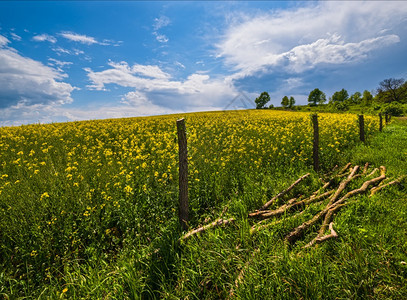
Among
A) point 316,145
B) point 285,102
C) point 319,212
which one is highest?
point 285,102

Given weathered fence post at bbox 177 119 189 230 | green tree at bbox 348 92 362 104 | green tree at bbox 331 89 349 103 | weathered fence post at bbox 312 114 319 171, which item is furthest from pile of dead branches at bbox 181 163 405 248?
green tree at bbox 331 89 349 103

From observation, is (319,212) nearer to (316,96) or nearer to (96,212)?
(96,212)

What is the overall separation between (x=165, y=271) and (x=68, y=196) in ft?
10.4

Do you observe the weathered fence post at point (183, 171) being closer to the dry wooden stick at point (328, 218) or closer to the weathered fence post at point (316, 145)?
the dry wooden stick at point (328, 218)

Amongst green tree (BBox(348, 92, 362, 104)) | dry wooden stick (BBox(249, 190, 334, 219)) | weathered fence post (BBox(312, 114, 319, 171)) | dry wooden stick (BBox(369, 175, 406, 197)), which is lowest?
dry wooden stick (BBox(249, 190, 334, 219))

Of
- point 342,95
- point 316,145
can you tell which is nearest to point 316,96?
point 342,95

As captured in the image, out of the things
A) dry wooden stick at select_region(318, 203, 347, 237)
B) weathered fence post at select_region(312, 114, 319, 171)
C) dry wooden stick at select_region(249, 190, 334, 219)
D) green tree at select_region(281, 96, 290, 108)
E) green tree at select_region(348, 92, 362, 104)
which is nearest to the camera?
dry wooden stick at select_region(318, 203, 347, 237)

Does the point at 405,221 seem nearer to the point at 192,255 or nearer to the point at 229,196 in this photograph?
the point at 229,196

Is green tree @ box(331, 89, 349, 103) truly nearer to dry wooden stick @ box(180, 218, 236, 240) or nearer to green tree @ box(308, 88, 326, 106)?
green tree @ box(308, 88, 326, 106)

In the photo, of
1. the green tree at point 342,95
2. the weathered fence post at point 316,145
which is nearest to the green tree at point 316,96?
the green tree at point 342,95

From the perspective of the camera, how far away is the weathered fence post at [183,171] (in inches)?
158

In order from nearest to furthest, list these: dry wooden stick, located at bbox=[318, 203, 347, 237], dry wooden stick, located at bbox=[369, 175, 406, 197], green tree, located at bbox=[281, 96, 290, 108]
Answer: dry wooden stick, located at bbox=[318, 203, 347, 237], dry wooden stick, located at bbox=[369, 175, 406, 197], green tree, located at bbox=[281, 96, 290, 108]

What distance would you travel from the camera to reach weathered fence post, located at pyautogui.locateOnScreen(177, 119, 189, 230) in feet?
13.2

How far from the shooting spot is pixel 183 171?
13.4ft
